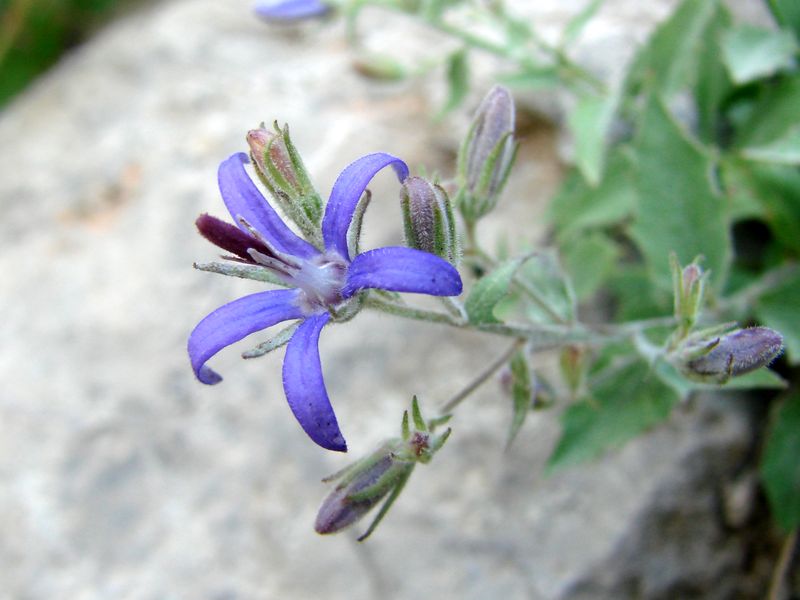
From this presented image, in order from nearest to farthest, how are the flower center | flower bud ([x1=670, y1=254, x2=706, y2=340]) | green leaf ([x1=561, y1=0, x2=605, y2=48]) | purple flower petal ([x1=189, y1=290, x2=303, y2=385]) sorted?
purple flower petal ([x1=189, y1=290, x2=303, y2=385])
the flower center
flower bud ([x1=670, y1=254, x2=706, y2=340])
green leaf ([x1=561, y1=0, x2=605, y2=48])

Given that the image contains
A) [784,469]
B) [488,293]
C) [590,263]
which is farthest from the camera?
[590,263]

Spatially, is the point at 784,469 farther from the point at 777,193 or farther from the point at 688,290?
the point at 688,290

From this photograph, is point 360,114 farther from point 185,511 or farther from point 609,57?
point 185,511

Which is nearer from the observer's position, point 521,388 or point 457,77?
point 521,388

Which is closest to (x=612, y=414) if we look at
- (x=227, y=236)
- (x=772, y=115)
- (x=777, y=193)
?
(x=777, y=193)

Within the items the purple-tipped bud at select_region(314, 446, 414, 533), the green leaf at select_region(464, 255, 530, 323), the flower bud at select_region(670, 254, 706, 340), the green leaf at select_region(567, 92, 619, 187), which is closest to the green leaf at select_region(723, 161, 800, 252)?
the green leaf at select_region(567, 92, 619, 187)

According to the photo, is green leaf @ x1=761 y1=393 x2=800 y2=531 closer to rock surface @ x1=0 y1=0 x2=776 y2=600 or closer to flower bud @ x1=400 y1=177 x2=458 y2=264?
rock surface @ x1=0 y1=0 x2=776 y2=600

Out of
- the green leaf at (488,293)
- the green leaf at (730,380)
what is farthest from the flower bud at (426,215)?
the green leaf at (730,380)
